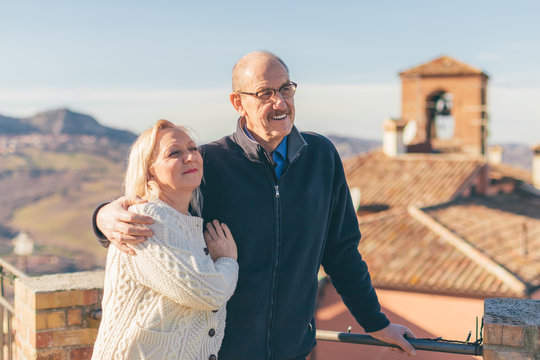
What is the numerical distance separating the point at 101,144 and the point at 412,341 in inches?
3577

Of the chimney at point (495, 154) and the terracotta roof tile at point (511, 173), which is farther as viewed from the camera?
the chimney at point (495, 154)

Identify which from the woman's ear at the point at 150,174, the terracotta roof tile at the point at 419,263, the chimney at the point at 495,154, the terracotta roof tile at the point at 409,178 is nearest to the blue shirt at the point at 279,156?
the woman's ear at the point at 150,174

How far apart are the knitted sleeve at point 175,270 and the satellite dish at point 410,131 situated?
22.9m

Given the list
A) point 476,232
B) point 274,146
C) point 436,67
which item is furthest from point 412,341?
point 436,67

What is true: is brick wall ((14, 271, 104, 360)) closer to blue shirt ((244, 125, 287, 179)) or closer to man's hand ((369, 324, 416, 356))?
blue shirt ((244, 125, 287, 179))

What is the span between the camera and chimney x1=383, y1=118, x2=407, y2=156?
74.1 feet

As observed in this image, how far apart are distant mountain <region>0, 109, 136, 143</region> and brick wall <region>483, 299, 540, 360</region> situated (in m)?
85.6

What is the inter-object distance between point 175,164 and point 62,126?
302 ft

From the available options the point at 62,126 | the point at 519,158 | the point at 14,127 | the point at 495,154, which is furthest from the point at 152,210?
the point at 62,126

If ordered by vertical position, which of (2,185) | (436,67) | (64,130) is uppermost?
(436,67)

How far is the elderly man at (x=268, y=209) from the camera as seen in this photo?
2.09m

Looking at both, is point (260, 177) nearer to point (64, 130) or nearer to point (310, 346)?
point (310, 346)

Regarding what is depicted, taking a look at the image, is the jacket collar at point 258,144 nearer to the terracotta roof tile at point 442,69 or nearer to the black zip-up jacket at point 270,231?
the black zip-up jacket at point 270,231

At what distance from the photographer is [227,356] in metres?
2.08
